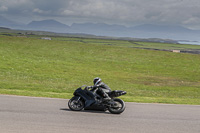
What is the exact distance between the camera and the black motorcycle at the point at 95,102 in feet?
38.5

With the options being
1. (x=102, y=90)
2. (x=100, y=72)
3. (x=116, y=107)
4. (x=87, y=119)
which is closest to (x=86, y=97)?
(x=102, y=90)

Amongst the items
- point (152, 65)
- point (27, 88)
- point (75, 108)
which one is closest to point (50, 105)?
point (75, 108)

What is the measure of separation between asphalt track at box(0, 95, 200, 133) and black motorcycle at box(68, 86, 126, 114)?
25cm

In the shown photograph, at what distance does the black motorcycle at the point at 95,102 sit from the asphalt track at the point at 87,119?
0.25 meters

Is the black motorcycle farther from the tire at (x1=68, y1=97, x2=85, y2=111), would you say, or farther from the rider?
the rider

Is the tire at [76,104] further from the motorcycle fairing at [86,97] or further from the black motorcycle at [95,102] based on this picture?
the motorcycle fairing at [86,97]

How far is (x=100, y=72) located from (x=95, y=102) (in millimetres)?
19894

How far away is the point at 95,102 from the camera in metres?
11.8

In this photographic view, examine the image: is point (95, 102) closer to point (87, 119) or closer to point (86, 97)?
point (86, 97)

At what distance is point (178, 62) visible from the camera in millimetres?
43938

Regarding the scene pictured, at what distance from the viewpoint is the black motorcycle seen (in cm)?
1174

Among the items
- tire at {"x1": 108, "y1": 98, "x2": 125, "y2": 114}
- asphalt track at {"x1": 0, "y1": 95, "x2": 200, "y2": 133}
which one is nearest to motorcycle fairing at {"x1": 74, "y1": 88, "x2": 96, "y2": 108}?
asphalt track at {"x1": 0, "y1": 95, "x2": 200, "y2": 133}

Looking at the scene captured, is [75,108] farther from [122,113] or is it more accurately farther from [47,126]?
[47,126]

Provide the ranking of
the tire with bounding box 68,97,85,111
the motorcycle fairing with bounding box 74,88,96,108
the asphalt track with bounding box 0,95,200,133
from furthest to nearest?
the tire with bounding box 68,97,85,111 → the motorcycle fairing with bounding box 74,88,96,108 → the asphalt track with bounding box 0,95,200,133
